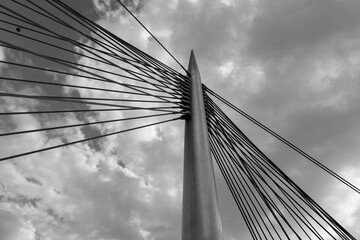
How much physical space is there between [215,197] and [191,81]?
11.5 ft

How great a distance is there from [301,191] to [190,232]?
4198 mm

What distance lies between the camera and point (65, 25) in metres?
5.63

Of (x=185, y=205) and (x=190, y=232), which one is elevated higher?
(x=185, y=205)

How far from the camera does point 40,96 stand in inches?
161

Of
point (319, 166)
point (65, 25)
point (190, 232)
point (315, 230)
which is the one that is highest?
point (65, 25)

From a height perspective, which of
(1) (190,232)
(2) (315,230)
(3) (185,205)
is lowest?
(1) (190,232)

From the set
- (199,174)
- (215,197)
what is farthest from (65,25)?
(215,197)

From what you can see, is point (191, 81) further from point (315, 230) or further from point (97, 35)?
point (315, 230)

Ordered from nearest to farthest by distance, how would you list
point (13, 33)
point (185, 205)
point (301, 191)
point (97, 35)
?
point (185, 205), point (13, 33), point (97, 35), point (301, 191)

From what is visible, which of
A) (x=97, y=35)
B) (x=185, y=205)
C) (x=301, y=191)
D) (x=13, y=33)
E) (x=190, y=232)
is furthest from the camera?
(x=301, y=191)

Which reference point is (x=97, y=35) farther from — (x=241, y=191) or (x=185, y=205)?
(x=241, y=191)

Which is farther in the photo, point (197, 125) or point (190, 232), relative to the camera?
point (197, 125)

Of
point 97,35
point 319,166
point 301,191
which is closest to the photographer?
point 97,35

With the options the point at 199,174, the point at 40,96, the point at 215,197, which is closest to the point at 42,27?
the point at 40,96
